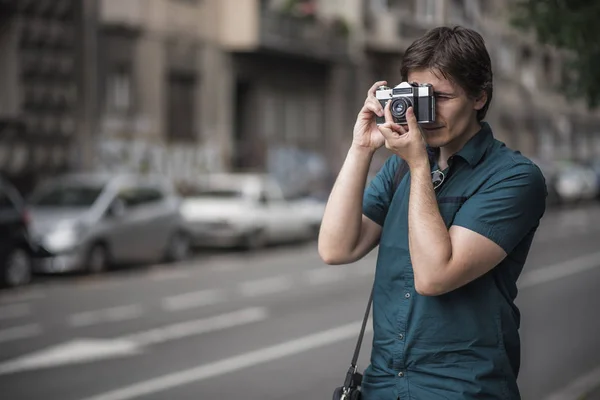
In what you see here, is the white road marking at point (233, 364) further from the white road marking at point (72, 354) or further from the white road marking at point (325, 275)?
the white road marking at point (325, 275)

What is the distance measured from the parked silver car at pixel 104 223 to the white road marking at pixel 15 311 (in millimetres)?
2729

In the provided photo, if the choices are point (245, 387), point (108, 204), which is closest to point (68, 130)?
point (108, 204)

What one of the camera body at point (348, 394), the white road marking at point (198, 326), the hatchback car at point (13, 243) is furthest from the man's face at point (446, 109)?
the hatchback car at point (13, 243)

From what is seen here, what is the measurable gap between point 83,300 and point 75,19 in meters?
11.0

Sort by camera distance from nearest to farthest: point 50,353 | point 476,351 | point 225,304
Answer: point 476,351
point 50,353
point 225,304

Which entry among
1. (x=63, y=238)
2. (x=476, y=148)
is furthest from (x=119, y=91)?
Result: (x=476, y=148)

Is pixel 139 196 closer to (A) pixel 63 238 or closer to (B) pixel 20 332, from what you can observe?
(A) pixel 63 238

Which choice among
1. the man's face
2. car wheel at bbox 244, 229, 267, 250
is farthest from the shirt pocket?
car wheel at bbox 244, 229, 267, 250

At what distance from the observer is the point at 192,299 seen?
44.7 feet

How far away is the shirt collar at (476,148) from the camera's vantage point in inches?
111

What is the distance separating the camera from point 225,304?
1311 cm

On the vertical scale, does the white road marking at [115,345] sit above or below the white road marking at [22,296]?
above

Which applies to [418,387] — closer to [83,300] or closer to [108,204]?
[83,300]

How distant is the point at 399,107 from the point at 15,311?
10581 millimetres
